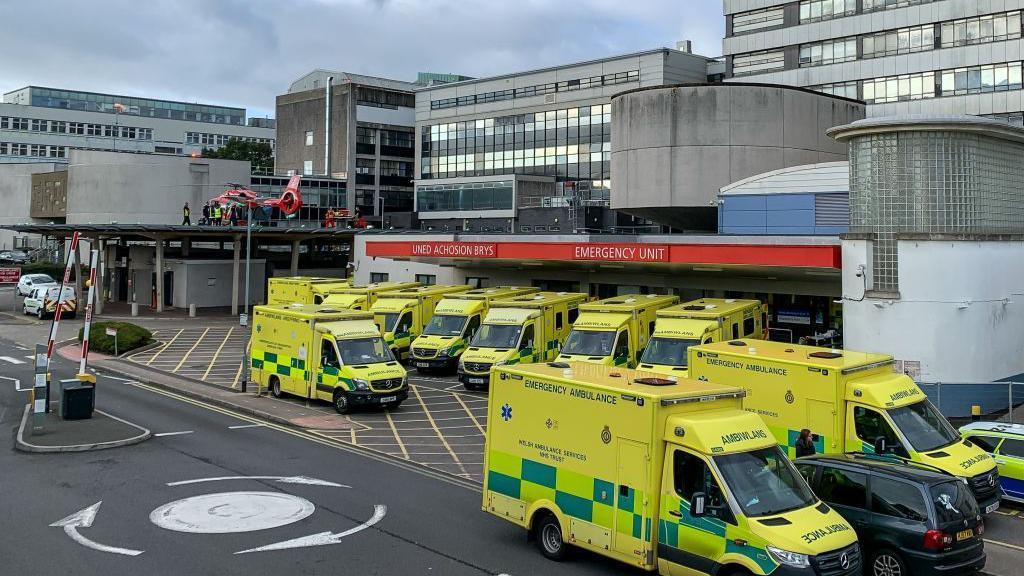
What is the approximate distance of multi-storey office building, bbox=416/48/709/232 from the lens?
63.2 m

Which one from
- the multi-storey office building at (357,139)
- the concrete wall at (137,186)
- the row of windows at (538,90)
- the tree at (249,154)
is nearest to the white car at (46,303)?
the concrete wall at (137,186)

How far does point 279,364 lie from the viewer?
2564cm

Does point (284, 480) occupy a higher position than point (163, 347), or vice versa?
point (163, 347)

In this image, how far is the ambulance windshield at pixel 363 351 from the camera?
78.1 feet

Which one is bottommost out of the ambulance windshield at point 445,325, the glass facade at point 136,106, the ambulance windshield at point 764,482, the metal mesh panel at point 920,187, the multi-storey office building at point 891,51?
the ambulance windshield at point 764,482

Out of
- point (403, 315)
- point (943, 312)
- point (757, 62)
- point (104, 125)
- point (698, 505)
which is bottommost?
point (698, 505)

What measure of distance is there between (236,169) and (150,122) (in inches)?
2102

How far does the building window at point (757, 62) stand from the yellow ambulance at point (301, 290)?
107ft

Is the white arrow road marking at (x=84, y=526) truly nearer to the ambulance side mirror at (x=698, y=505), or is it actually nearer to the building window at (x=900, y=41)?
the ambulance side mirror at (x=698, y=505)

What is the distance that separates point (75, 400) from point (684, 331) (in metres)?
16.2

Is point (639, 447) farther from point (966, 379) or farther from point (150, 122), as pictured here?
point (150, 122)

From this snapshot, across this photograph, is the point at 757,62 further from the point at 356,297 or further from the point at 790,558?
the point at 790,558

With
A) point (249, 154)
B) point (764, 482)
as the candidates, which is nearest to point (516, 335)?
point (764, 482)

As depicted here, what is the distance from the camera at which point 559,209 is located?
2269 inches
